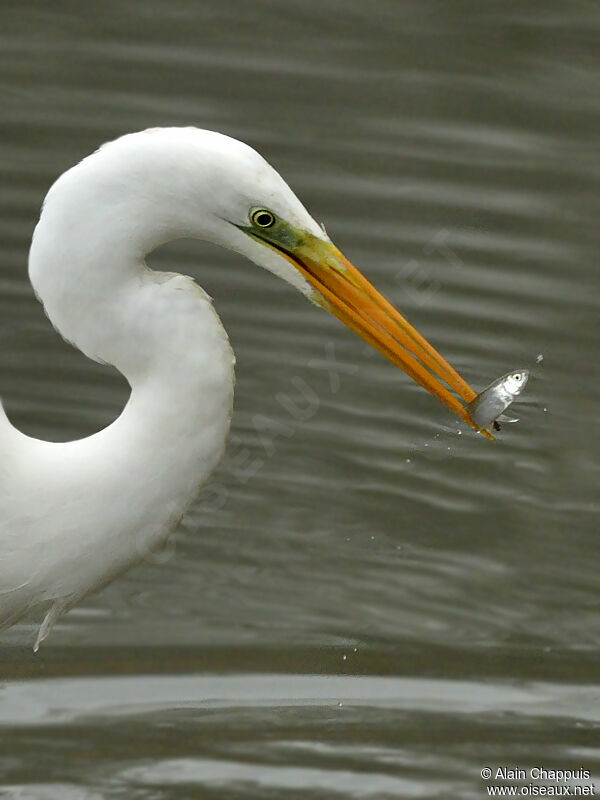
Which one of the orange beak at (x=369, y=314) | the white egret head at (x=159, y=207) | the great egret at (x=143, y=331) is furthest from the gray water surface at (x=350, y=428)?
the white egret head at (x=159, y=207)

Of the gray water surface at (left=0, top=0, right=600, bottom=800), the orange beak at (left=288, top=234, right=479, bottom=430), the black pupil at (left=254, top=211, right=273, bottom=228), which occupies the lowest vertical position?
the gray water surface at (left=0, top=0, right=600, bottom=800)

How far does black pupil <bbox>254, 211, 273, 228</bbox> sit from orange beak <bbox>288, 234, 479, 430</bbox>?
6cm

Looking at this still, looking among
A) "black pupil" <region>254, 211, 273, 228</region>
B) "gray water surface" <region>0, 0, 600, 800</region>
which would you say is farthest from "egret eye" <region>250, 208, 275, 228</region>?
"gray water surface" <region>0, 0, 600, 800</region>

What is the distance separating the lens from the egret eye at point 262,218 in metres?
2.04

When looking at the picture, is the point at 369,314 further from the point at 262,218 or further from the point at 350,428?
the point at 350,428

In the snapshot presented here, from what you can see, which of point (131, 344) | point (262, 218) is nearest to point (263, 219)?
point (262, 218)

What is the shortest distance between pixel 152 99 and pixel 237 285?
73 cm

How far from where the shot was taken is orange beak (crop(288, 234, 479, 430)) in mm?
2119

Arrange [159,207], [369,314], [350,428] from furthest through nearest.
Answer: [350,428] < [369,314] < [159,207]

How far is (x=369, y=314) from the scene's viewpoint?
2.21m

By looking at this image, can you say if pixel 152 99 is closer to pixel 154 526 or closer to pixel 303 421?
pixel 303 421

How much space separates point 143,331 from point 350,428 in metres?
1.73

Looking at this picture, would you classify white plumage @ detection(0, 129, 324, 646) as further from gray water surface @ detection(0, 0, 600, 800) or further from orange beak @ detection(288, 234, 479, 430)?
gray water surface @ detection(0, 0, 600, 800)

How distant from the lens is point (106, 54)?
4.43 m
